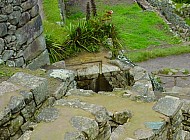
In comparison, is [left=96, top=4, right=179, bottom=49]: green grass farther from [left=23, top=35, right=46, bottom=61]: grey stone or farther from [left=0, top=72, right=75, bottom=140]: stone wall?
[left=0, top=72, right=75, bottom=140]: stone wall

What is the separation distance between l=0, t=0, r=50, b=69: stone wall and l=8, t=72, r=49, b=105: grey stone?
1880 millimetres

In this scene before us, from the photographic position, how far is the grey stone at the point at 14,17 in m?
8.74

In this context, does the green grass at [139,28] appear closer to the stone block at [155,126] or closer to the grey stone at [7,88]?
the stone block at [155,126]

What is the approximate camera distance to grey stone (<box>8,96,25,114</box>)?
19.8 feet

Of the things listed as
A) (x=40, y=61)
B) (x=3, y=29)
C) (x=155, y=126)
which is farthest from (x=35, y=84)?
(x=40, y=61)

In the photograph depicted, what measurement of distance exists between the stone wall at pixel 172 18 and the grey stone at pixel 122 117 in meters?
14.4

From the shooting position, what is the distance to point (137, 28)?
22.3 m

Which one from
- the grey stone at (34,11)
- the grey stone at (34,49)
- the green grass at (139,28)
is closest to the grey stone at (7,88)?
the grey stone at (34,49)

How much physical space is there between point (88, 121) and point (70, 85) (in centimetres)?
218

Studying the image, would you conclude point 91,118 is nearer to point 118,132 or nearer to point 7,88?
point 7,88

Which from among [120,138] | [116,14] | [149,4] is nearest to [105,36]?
[120,138]

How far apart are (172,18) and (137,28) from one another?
2.78 meters

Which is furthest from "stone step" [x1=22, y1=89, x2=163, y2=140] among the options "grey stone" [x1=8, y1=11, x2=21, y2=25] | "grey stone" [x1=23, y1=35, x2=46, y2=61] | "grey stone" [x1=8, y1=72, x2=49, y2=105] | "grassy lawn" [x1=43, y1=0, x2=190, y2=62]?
"grassy lawn" [x1=43, y1=0, x2=190, y2=62]

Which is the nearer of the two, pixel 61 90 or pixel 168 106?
pixel 61 90
